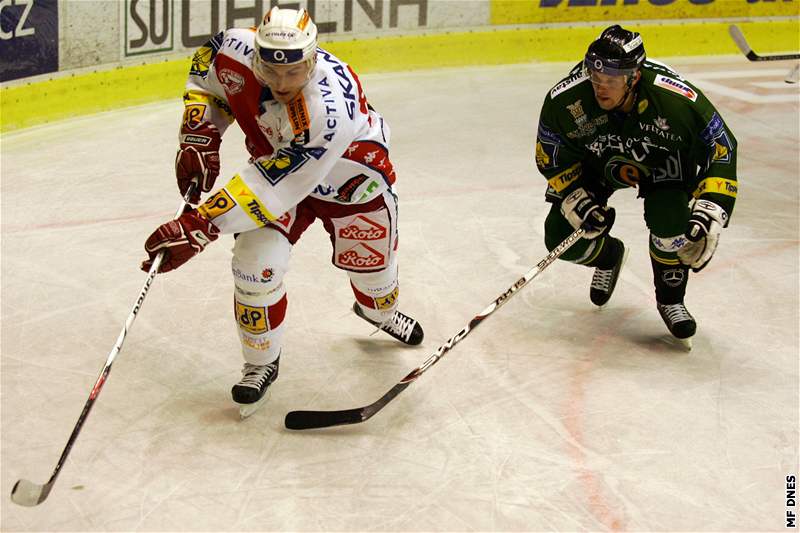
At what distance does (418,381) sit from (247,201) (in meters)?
0.90

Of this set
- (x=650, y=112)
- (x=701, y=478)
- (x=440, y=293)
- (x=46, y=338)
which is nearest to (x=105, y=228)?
(x=46, y=338)

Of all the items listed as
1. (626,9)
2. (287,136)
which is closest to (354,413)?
(287,136)

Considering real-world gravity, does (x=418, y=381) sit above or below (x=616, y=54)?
below

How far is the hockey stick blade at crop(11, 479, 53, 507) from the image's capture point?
2297 mm

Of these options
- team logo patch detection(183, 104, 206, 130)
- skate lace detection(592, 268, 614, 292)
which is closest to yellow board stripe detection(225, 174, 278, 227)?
team logo patch detection(183, 104, 206, 130)

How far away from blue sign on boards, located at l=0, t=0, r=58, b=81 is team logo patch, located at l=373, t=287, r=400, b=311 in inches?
114

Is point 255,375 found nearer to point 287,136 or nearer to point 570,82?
point 287,136

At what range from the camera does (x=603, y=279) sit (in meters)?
3.62

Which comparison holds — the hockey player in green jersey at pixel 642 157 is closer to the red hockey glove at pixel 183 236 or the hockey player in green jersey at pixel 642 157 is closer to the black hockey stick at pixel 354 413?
the black hockey stick at pixel 354 413

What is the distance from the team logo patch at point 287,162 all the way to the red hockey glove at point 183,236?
0.20 meters

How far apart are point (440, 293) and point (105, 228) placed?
1.48 metres

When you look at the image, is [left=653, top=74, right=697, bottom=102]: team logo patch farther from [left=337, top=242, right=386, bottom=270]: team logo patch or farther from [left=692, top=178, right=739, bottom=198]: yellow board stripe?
[left=337, top=242, right=386, bottom=270]: team logo patch

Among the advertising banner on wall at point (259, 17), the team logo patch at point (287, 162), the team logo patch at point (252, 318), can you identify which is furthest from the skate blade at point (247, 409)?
the advertising banner on wall at point (259, 17)

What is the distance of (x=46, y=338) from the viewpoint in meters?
3.28
